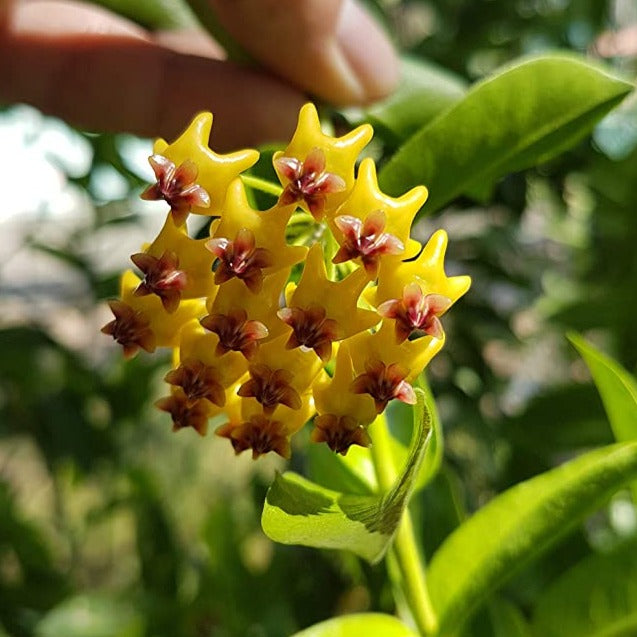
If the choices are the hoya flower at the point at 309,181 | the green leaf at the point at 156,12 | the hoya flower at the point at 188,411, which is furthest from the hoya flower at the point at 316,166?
the green leaf at the point at 156,12

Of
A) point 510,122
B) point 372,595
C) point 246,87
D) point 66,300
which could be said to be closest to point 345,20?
point 246,87

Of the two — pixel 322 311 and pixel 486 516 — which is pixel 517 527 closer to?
pixel 486 516

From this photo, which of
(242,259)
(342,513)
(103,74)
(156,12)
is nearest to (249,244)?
(242,259)

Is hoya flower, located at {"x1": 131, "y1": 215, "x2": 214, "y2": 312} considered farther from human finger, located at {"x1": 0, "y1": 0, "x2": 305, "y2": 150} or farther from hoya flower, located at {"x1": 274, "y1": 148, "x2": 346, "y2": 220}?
human finger, located at {"x1": 0, "y1": 0, "x2": 305, "y2": 150}

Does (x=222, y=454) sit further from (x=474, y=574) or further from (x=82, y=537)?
(x=474, y=574)

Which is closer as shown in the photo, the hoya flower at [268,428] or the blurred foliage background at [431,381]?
the hoya flower at [268,428]

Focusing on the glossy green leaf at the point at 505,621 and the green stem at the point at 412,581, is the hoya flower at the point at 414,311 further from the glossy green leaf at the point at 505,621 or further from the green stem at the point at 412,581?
the glossy green leaf at the point at 505,621
